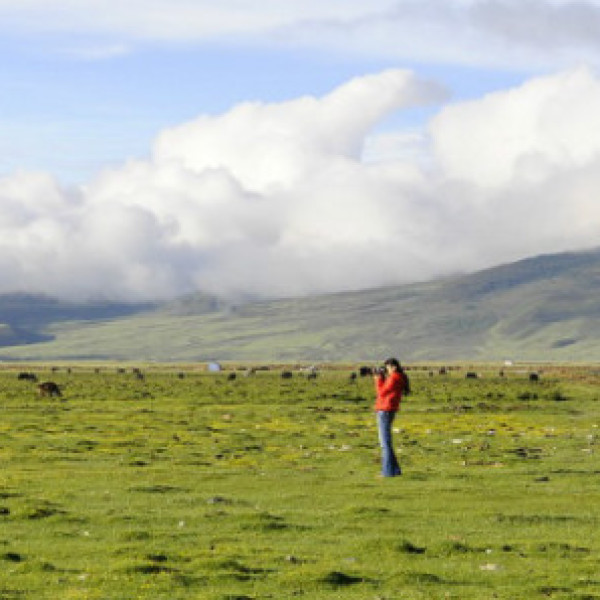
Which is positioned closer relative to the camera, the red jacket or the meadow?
the meadow

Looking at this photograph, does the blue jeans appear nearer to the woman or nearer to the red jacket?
the woman

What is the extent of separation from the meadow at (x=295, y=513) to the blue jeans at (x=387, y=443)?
419 mm

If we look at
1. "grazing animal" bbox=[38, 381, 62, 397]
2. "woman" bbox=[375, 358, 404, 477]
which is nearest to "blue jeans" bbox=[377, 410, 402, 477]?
"woman" bbox=[375, 358, 404, 477]

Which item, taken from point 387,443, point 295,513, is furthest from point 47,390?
point 295,513

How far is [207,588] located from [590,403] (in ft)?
277

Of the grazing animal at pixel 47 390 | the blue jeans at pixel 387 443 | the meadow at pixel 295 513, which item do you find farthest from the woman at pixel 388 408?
the grazing animal at pixel 47 390

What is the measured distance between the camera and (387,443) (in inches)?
1533

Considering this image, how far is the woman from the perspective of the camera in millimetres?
38562

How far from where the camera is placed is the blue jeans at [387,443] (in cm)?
3866

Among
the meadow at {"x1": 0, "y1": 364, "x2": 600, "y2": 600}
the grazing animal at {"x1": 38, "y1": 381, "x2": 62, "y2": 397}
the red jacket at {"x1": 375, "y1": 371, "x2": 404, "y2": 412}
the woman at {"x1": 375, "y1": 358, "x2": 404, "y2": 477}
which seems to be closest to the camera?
the meadow at {"x1": 0, "y1": 364, "x2": 600, "y2": 600}

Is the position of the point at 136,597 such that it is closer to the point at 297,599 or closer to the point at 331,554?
the point at 297,599

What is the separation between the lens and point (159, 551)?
25.2 meters

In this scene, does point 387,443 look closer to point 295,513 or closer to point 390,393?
point 390,393

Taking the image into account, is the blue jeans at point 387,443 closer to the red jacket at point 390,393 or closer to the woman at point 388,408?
the woman at point 388,408
